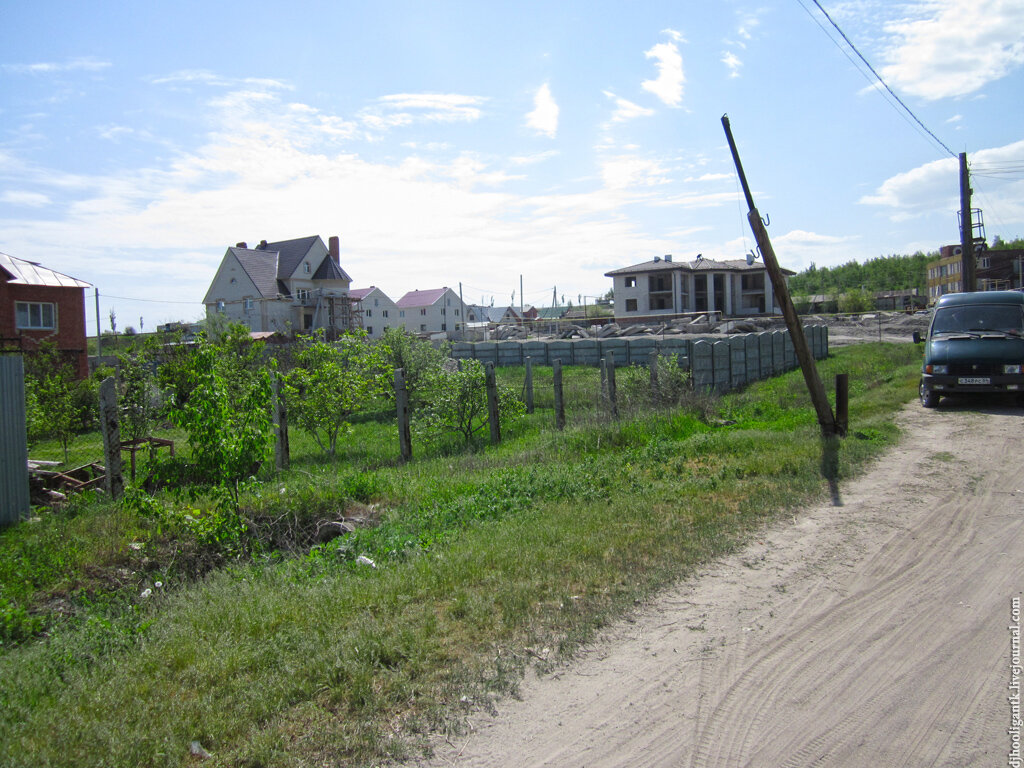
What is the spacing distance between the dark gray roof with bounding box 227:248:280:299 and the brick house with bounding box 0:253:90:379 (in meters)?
24.6

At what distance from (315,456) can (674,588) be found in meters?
10.0

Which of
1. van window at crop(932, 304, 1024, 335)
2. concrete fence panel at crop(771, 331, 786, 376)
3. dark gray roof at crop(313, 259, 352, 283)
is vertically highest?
dark gray roof at crop(313, 259, 352, 283)

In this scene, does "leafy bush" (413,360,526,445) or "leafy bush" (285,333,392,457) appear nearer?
"leafy bush" (285,333,392,457)

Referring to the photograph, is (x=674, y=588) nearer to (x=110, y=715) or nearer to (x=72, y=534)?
(x=110, y=715)

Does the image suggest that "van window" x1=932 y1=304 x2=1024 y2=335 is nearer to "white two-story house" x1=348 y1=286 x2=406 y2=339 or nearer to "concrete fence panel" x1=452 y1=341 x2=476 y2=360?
"concrete fence panel" x1=452 y1=341 x2=476 y2=360

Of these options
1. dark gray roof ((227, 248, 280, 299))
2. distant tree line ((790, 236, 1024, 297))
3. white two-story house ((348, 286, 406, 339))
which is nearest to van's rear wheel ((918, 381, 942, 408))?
dark gray roof ((227, 248, 280, 299))

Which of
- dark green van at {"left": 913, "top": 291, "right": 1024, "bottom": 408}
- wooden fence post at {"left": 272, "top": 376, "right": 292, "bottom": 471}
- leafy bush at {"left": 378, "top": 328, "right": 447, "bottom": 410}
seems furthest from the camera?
leafy bush at {"left": 378, "top": 328, "right": 447, "bottom": 410}

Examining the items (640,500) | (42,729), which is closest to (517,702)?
(42,729)

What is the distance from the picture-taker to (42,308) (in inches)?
1243

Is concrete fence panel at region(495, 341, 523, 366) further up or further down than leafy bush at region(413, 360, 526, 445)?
further up

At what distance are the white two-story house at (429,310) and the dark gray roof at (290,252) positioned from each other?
2530 centimetres

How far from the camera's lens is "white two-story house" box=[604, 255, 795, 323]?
62500mm

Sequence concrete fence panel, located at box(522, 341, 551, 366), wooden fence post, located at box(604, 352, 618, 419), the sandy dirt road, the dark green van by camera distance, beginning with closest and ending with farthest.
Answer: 1. the sandy dirt road
2. the dark green van
3. wooden fence post, located at box(604, 352, 618, 419)
4. concrete fence panel, located at box(522, 341, 551, 366)

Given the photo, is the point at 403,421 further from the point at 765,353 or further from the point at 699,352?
the point at 765,353
